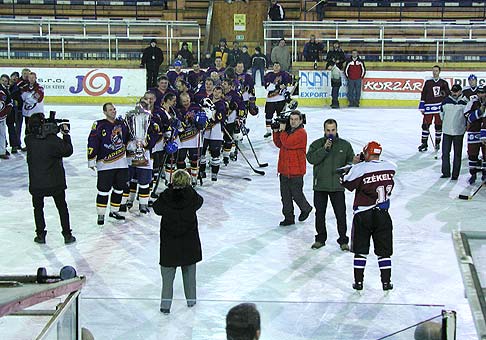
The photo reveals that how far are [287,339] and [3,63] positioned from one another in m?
18.9

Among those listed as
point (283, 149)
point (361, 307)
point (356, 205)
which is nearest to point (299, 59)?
point (283, 149)

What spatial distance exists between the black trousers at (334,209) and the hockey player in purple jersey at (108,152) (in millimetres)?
2384

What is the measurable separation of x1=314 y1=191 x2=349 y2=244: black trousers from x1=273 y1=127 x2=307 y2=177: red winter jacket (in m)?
0.78

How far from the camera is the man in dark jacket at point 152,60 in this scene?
2144 centimetres

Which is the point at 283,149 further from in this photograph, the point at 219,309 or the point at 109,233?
the point at 219,309

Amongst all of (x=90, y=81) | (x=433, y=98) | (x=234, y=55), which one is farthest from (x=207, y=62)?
(x=433, y=98)

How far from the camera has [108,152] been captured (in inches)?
373

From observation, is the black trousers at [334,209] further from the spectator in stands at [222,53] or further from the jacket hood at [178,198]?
the spectator in stands at [222,53]

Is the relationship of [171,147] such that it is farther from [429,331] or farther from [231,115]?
[429,331]

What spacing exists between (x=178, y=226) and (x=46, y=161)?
104 inches

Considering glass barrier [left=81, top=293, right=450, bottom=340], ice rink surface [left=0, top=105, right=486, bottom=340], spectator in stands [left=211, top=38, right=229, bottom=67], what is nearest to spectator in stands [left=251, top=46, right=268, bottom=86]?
spectator in stands [left=211, top=38, right=229, bottom=67]

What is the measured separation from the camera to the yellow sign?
1013 inches

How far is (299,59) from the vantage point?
72.1ft

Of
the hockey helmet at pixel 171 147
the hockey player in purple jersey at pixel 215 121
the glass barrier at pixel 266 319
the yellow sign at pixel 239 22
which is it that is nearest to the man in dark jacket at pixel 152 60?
the yellow sign at pixel 239 22
